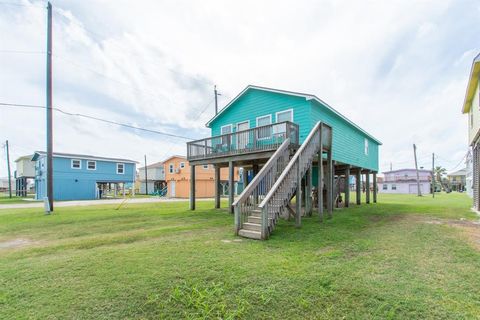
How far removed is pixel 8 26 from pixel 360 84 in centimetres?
2122

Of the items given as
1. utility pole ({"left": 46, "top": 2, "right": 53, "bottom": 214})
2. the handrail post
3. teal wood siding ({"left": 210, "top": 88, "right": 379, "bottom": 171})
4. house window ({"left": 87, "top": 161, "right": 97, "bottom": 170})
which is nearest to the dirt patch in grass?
the handrail post

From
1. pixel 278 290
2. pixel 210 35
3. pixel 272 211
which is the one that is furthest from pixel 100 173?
pixel 278 290

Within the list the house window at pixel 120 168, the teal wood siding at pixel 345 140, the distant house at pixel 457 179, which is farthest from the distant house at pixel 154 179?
the distant house at pixel 457 179

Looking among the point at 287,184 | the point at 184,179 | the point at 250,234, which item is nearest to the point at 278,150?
the point at 287,184

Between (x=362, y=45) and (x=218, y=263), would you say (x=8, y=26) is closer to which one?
(x=218, y=263)

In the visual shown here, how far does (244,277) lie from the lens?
393 cm

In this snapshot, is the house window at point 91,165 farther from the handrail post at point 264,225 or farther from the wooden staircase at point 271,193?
the handrail post at point 264,225

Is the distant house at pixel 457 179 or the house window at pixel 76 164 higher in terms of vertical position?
the house window at pixel 76 164

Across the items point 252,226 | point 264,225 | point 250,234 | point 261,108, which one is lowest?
point 250,234

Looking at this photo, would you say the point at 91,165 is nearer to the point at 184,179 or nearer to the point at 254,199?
the point at 184,179

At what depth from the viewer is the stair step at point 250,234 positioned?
21.2ft

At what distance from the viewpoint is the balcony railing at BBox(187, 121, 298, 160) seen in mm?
9717

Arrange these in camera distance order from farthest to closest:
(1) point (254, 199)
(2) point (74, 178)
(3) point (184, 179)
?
(3) point (184, 179), (2) point (74, 178), (1) point (254, 199)

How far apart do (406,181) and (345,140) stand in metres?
42.9
